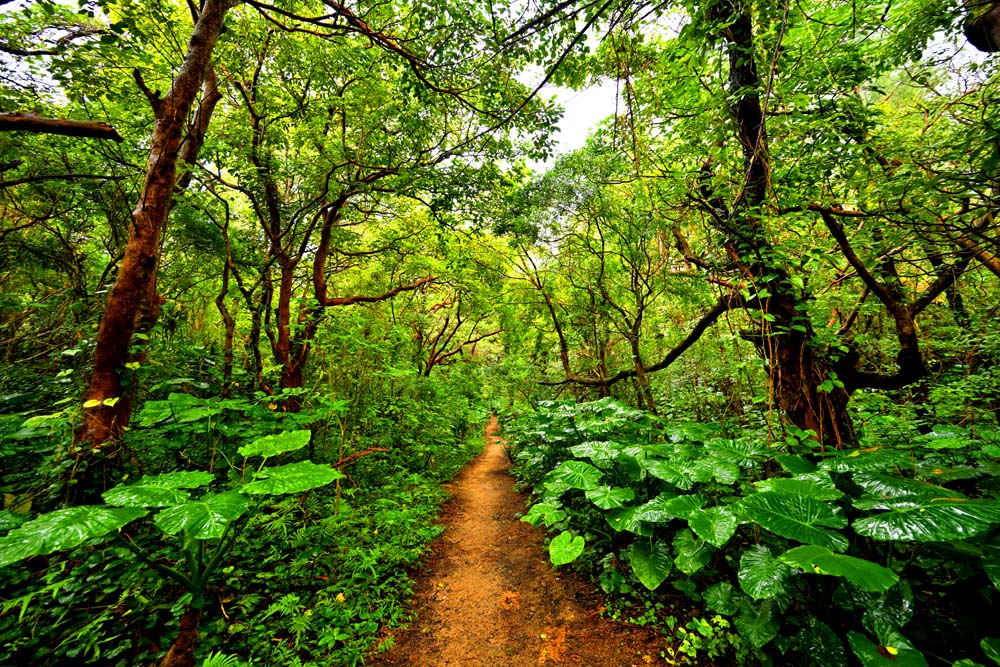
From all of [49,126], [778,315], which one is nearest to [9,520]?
[49,126]

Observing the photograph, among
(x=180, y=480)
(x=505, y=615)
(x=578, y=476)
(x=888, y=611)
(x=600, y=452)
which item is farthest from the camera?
(x=600, y=452)

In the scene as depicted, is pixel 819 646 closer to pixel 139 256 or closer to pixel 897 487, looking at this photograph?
pixel 897 487

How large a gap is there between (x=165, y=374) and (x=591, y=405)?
5203mm

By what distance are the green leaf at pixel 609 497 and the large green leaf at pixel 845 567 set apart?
111 centimetres

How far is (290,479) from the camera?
198 centimetres

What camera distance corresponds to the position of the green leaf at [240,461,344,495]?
1.85 meters

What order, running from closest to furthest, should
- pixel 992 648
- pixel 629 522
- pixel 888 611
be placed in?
pixel 992 648 → pixel 888 611 → pixel 629 522

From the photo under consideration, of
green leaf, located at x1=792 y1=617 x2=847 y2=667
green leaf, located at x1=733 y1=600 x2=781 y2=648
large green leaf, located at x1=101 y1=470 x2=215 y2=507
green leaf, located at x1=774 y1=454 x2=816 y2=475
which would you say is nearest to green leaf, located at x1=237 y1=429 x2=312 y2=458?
large green leaf, located at x1=101 y1=470 x2=215 y2=507

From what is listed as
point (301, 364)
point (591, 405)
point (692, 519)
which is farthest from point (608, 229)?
point (301, 364)

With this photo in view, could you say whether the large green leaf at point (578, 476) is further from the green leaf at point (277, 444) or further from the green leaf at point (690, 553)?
the green leaf at point (277, 444)

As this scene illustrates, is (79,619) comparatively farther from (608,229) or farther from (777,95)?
(608,229)

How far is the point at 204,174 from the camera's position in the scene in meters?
→ 4.31

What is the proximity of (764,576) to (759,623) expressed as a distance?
35 cm

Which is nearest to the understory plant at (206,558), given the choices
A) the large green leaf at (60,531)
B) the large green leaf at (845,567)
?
the large green leaf at (60,531)
